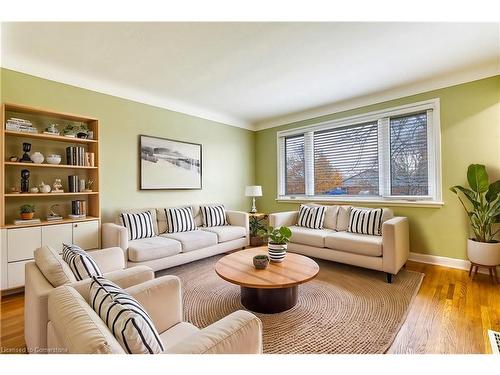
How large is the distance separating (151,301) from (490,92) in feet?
13.6

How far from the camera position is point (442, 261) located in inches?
128

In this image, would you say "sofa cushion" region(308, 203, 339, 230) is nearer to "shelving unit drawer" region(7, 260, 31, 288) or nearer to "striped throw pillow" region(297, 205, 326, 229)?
"striped throw pillow" region(297, 205, 326, 229)

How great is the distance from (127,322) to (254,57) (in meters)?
2.64

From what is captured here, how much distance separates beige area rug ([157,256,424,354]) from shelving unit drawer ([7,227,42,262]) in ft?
4.55

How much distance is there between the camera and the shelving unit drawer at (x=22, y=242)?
2.43 m

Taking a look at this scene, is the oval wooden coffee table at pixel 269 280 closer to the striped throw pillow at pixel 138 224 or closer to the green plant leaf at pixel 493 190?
the striped throw pillow at pixel 138 224

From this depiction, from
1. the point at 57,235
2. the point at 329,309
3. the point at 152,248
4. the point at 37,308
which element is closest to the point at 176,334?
the point at 37,308

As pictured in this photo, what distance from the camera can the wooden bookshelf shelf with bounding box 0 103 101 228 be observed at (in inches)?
99.5

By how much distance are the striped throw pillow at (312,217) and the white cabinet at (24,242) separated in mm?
3036

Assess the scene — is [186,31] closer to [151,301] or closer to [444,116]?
[151,301]

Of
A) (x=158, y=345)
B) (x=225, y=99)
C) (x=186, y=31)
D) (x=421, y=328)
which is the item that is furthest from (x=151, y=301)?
(x=225, y=99)

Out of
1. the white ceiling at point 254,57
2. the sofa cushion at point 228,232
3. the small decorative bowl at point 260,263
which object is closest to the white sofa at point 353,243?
the sofa cushion at point 228,232

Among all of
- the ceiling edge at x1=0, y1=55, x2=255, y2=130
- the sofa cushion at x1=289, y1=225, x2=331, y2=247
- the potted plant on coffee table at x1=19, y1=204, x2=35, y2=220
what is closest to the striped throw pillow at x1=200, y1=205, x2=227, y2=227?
the sofa cushion at x1=289, y1=225, x2=331, y2=247

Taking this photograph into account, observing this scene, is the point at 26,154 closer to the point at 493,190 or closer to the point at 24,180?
the point at 24,180
